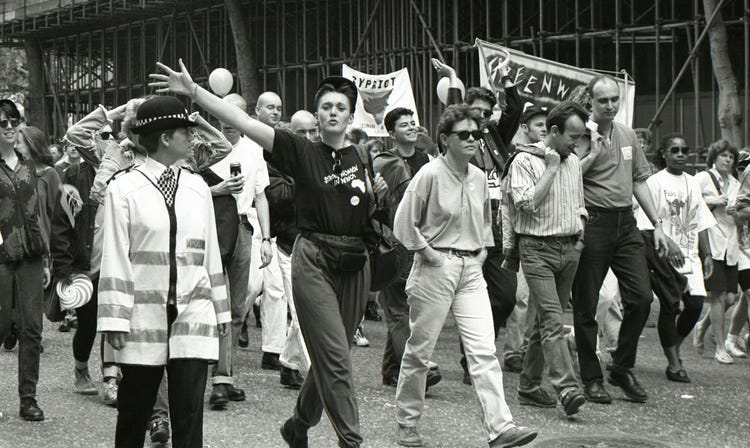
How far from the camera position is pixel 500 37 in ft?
65.5

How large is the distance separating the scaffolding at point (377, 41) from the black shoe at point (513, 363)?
699cm

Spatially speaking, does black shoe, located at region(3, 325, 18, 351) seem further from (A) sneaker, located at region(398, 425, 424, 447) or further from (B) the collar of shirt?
(B) the collar of shirt

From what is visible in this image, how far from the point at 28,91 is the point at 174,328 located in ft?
99.5

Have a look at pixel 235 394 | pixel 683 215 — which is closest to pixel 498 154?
pixel 683 215

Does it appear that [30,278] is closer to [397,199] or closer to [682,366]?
[397,199]

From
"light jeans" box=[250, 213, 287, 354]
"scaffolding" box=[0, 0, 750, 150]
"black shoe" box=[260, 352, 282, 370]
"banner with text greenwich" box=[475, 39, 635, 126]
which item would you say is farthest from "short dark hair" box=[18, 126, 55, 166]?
"scaffolding" box=[0, 0, 750, 150]

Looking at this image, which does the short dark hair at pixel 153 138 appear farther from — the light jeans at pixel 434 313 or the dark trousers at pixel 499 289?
the dark trousers at pixel 499 289

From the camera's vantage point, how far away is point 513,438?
6352 millimetres

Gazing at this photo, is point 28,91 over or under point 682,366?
over

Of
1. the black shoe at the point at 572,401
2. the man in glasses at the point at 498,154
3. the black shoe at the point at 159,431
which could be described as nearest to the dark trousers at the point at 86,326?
the black shoe at the point at 159,431

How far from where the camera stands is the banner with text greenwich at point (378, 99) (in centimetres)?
1486

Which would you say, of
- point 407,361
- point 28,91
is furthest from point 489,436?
point 28,91

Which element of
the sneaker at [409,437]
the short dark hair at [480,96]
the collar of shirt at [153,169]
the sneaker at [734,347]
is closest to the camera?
the collar of shirt at [153,169]

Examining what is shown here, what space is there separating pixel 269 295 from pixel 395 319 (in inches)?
42.5
